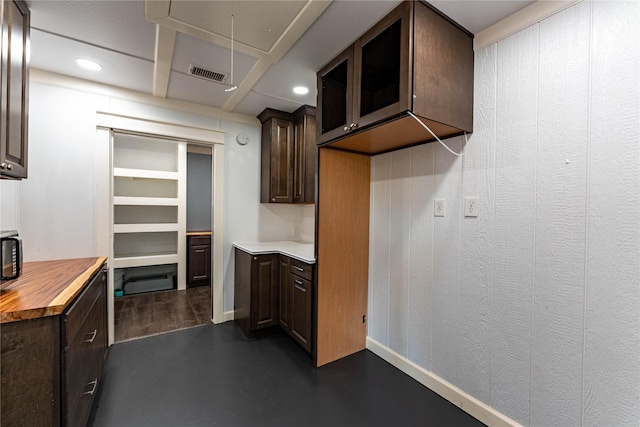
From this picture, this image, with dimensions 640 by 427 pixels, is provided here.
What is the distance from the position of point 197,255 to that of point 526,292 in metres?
4.41

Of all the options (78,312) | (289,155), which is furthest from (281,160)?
(78,312)

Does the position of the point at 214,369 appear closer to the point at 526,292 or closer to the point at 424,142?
the point at 526,292

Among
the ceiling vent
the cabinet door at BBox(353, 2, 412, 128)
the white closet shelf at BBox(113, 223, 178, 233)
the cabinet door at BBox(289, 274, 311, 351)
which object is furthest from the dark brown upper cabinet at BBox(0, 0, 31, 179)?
the white closet shelf at BBox(113, 223, 178, 233)

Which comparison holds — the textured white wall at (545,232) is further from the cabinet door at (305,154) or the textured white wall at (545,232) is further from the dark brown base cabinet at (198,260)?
the dark brown base cabinet at (198,260)

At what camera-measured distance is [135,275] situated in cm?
425

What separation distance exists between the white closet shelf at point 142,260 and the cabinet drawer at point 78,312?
2.49 metres

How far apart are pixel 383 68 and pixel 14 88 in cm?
214

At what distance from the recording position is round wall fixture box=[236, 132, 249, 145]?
3.08m

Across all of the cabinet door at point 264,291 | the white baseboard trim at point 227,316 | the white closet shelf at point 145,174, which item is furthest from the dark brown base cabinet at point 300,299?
the white closet shelf at point 145,174

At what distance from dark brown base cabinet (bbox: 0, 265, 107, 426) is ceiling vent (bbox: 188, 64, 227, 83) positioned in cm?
Result: 180

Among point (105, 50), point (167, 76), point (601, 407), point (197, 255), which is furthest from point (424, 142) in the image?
point (197, 255)

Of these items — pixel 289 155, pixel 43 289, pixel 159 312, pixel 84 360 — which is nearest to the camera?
pixel 43 289

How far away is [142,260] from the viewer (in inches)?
159

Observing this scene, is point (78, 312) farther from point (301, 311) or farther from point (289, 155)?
point (289, 155)
